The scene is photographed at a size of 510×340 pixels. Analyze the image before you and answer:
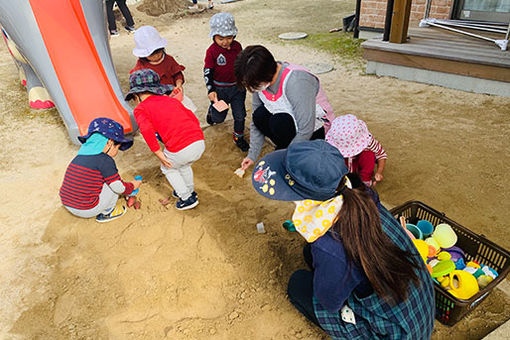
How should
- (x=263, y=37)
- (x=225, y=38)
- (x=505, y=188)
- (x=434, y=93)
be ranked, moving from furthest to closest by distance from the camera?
1. (x=263, y=37)
2. (x=434, y=93)
3. (x=225, y=38)
4. (x=505, y=188)

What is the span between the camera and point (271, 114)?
8.63 ft

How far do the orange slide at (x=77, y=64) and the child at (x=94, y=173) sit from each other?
3.93ft

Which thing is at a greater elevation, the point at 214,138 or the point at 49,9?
the point at 49,9

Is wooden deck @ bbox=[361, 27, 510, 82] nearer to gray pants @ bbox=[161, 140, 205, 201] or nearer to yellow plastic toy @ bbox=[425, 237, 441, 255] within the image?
yellow plastic toy @ bbox=[425, 237, 441, 255]

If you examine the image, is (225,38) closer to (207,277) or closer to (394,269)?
(207,277)

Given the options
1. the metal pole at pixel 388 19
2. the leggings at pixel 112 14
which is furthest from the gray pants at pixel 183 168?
the leggings at pixel 112 14

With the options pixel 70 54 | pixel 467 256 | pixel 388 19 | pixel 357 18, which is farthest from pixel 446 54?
pixel 70 54

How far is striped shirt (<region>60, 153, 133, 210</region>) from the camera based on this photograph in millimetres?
2256

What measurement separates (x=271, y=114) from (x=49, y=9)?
2412 millimetres

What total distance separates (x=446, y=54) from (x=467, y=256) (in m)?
2.77

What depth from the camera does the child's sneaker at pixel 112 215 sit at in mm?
2523

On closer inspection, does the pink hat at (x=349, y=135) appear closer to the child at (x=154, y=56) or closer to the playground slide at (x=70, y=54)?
the child at (x=154, y=56)

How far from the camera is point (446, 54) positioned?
156 inches

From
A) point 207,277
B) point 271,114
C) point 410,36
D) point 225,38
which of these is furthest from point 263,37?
point 207,277
